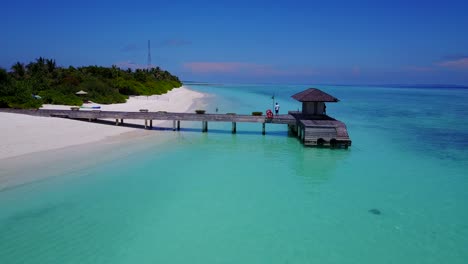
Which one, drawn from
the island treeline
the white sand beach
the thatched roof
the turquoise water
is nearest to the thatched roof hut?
the thatched roof

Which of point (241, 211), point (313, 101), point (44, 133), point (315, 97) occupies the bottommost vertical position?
point (241, 211)

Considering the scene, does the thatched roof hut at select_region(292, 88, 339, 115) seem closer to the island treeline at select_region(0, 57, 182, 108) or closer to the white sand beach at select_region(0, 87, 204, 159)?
the white sand beach at select_region(0, 87, 204, 159)

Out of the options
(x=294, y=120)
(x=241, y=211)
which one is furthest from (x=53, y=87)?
(x=241, y=211)

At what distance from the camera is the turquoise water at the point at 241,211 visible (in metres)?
8.91

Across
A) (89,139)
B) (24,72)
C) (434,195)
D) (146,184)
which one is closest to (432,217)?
(434,195)

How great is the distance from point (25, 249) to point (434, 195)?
14136 millimetres

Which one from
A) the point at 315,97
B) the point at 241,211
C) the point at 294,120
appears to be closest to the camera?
the point at 241,211

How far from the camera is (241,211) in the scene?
37.8 ft

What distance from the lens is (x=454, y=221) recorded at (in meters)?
11.3

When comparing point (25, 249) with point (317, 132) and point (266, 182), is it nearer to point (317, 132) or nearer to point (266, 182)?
point (266, 182)

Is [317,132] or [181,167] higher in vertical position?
[317,132]

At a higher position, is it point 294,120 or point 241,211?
point 294,120

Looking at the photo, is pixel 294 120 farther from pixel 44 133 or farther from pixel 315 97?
pixel 44 133

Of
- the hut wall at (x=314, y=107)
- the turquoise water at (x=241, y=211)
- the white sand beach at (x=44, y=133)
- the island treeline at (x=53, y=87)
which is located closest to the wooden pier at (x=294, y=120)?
the hut wall at (x=314, y=107)
